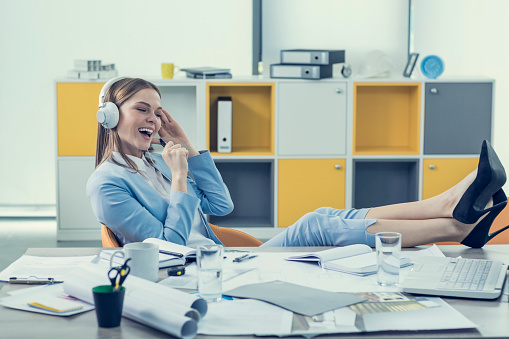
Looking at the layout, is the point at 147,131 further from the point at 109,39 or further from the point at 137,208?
the point at 109,39

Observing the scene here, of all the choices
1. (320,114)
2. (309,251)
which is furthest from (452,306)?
(320,114)

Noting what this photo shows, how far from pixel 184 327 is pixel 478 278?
726mm

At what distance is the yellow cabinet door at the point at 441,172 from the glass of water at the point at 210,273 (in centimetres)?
319

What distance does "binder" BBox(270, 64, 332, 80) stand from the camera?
4270 mm

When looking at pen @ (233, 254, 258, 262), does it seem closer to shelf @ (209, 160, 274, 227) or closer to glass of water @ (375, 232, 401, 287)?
glass of water @ (375, 232, 401, 287)

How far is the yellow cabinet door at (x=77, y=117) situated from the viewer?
427 centimetres

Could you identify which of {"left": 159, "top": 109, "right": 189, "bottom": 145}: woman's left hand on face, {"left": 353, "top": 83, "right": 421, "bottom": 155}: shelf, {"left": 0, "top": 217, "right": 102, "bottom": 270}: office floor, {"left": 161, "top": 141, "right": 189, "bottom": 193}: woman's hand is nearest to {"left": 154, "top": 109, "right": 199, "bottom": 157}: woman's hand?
{"left": 159, "top": 109, "right": 189, "bottom": 145}: woman's left hand on face

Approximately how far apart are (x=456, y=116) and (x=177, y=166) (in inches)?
106

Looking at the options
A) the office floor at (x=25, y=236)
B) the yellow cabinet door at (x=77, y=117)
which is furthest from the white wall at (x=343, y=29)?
the office floor at (x=25, y=236)

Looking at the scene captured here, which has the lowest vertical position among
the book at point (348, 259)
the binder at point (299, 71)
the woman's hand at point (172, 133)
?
the book at point (348, 259)

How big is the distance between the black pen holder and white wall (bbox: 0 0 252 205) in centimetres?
368

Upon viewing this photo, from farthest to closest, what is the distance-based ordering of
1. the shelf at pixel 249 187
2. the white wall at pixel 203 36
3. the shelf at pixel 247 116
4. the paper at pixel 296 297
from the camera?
the white wall at pixel 203 36, the shelf at pixel 249 187, the shelf at pixel 247 116, the paper at pixel 296 297

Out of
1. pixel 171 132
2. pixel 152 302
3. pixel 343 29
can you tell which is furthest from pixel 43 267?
pixel 343 29

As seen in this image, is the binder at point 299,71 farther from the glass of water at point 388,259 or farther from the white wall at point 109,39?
the glass of water at point 388,259
